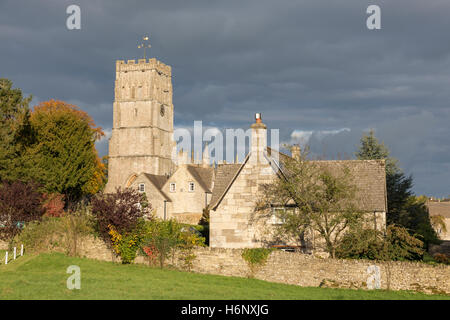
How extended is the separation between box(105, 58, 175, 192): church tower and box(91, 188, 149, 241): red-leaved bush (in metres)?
60.1

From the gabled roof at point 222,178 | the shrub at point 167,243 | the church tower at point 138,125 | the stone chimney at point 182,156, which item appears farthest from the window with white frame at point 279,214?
the stone chimney at point 182,156

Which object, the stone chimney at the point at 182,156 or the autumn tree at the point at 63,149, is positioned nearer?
the autumn tree at the point at 63,149

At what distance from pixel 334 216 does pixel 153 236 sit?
409 inches

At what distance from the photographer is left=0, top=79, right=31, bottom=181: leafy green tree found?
43.8m

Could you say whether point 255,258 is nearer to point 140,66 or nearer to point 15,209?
point 15,209

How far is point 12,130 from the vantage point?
46344 mm

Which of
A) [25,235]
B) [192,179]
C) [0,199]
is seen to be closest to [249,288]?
[25,235]

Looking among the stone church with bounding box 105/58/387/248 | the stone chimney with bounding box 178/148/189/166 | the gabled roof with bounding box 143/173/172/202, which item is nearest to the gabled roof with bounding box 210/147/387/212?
the stone church with bounding box 105/58/387/248

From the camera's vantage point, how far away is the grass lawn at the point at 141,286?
63.4ft

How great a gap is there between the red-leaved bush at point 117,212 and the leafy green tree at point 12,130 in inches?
617

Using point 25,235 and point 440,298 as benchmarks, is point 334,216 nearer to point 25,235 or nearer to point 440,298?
point 440,298

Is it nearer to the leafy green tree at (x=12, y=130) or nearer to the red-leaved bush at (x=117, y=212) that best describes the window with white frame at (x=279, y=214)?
the red-leaved bush at (x=117, y=212)

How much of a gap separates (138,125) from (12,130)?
48.6 metres

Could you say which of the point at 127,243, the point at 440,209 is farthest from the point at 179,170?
the point at 440,209
